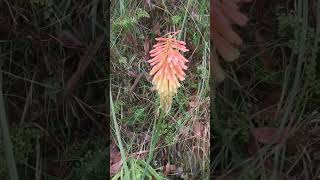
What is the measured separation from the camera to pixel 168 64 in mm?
1634

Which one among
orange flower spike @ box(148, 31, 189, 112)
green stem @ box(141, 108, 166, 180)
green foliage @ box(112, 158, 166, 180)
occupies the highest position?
orange flower spike @ box(148, 31, 189, 112)

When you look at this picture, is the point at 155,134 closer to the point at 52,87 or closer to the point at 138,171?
the point at 138,171

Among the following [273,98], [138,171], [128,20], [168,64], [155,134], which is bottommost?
[138,171]

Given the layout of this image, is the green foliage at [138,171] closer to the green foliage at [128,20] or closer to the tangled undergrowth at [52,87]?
the tangled undergrowth at [52,87]

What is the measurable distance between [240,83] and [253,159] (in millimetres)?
252

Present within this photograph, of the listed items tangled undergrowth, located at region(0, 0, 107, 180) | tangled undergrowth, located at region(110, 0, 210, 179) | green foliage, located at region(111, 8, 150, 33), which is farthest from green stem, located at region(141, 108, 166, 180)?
green foliage, located at region(111, 8, 150, 33)

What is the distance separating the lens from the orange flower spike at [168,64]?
163 centimetres

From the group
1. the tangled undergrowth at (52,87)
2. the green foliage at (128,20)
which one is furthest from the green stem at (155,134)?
the green foliage at (128,20)

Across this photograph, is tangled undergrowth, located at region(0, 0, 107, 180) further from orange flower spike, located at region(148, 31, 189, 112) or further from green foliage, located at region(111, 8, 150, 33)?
orange flower spike, located at region(148, 31, 189, 112)

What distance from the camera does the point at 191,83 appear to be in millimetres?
1643

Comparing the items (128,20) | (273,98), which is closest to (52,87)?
(128,20)

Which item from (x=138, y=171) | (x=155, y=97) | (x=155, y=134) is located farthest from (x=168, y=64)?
(x=138, y=171)

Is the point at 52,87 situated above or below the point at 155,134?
above

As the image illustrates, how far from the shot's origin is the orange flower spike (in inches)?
64.3
